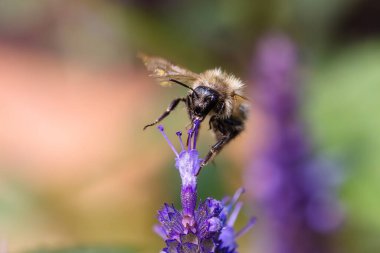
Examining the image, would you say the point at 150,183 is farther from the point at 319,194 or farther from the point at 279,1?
the point at 319,194

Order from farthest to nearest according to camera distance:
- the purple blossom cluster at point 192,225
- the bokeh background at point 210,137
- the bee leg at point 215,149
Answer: the bokeh background at point 210,137 < the bee leg at point 215,149 < the purple blossom cluster at point 192,225

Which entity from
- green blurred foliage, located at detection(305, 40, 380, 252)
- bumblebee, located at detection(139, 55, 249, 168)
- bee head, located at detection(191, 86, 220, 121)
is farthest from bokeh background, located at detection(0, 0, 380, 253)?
bee head, located at detection(191, 86, 220, 121)

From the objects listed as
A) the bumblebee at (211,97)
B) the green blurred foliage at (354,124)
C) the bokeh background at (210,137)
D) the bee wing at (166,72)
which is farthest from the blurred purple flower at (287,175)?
the bee wing at (166,72)

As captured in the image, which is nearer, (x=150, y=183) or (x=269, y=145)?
(x=269, y=145)

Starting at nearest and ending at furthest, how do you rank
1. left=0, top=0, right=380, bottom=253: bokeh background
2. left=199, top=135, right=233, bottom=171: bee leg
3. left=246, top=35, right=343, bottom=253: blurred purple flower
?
left=199, top=135, right=233, bottom=171: bee leg < left=246, top=35, right=343, bottom=253: blurred purple flower < left=0, top=0, right=380, bottom=253: bokeh background

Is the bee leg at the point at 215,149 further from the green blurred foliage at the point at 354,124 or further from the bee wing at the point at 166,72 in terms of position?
the green blurred foliage at the point at 354,124

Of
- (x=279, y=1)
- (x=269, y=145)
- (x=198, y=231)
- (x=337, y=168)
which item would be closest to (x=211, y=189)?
(x=269, y=145)

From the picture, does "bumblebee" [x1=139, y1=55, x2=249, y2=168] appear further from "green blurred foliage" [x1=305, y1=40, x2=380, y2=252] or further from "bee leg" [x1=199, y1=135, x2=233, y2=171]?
"green blurred foliage" [x1=305, y1=40, x2=380, y2=252]

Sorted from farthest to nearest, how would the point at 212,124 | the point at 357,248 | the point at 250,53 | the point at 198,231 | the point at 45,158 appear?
the point at 45,158
the point at 250,53
the point at 357,248
the point at 212,124
the point at 198,231
